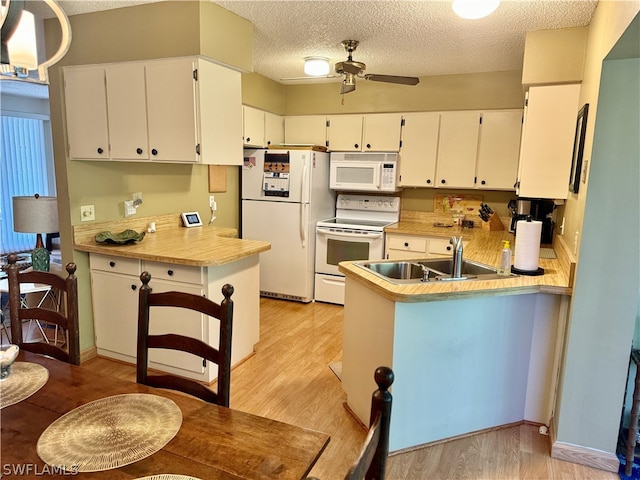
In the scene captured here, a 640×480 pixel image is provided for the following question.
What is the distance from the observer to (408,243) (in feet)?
13.7

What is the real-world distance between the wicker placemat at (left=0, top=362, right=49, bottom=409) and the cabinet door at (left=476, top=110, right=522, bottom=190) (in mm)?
3913

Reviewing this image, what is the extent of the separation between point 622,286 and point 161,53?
9.53 ft

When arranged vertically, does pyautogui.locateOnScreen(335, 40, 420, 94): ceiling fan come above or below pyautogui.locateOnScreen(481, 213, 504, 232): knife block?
above

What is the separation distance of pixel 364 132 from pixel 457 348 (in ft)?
9.89

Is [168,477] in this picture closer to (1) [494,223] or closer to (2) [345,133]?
(1) [494,223]

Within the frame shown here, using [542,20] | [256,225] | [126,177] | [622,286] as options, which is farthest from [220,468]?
[256,225]

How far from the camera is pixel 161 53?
8.86ft

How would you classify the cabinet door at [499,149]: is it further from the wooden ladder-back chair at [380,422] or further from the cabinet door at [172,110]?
the wooden ladder-back chair at [380,422]

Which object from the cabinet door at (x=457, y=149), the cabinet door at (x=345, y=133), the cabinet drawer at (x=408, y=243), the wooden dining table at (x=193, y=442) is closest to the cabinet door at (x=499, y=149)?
the cabinet door at (x=457, y=149)

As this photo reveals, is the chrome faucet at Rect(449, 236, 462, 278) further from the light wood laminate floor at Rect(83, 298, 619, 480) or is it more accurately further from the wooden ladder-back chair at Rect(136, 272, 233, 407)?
the wooden ladder-back chair at Rect(136, 272, 233, 407)

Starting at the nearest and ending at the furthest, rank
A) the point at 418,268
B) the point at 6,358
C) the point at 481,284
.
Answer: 1. the point at 6,358
2. the point at 481,284
3. the point at 418,268

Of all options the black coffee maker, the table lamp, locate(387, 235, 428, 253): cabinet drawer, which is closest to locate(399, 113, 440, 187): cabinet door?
locate(387, 235, 428, 253): cabinet drawer

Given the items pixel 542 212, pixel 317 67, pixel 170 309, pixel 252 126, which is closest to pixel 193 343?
pixel 170 309

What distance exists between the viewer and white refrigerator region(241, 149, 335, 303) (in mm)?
4402
